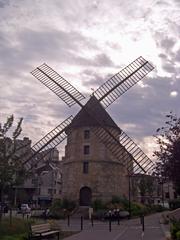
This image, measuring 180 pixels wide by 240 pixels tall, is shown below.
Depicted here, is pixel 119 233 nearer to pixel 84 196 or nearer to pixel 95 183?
pixel 95 183

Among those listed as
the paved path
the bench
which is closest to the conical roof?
the paved path

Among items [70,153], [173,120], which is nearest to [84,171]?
[70,153]

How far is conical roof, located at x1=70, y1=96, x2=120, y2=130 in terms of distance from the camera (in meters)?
52.3

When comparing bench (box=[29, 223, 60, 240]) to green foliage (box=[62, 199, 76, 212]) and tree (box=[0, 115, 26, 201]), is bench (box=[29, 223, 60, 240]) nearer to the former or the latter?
tree (box=[0, 115, 26, 201])

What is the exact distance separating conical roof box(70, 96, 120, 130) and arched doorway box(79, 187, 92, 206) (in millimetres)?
8162

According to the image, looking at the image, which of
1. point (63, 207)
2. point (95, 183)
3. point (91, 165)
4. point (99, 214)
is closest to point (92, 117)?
point (91, 165)

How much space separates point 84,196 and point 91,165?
4022mm

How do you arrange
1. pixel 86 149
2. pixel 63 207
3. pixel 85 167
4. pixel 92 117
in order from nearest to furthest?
pixel 63 207
pixel 92 117
pixel 85 167
pixel 86 149

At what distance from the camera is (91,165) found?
51750mm

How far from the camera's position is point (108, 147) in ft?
170

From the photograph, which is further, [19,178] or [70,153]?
[70,153]

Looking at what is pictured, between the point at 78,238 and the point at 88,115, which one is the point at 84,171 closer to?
the point at 88,115

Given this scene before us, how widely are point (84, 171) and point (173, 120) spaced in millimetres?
29232

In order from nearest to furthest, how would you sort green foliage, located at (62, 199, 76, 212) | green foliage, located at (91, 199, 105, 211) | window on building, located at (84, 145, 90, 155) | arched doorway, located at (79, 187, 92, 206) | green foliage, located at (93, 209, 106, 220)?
green foliage, located at (93, 209, 106, 220) → green foliage, located at (91, 199, 105, 211) → green foliage, located at (62, 199, 76, 212) → arched doorway, located at (79, 187, 92, 206) → window on building, located at (84, 145, 90, 155)
